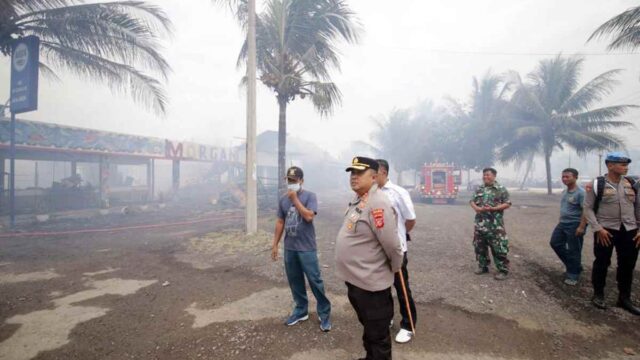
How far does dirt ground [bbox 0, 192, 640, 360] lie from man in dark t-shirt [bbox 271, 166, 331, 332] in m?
0.24

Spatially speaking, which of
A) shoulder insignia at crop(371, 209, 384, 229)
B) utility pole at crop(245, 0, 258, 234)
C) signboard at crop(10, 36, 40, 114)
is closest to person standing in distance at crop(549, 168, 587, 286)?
shoulder insignia at crop(371, 209, 384, 229)

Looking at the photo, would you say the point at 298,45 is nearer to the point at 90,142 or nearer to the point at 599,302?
the point at 599,302

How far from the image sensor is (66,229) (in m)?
10.4

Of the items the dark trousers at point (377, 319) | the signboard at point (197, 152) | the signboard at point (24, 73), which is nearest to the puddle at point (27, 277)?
the dark trousers at point (377, 319)

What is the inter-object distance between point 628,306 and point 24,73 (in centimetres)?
1535

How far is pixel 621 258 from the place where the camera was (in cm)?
385

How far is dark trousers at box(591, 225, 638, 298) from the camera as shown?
12.3 feet

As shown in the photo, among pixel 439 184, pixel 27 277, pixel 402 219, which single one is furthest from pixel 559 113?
pixel 27 277

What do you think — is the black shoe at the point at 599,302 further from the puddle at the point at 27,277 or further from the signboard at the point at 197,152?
the signboard at the point at 197,152

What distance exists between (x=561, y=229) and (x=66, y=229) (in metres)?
14.1

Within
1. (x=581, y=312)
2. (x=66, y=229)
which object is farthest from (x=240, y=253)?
(x=66, y=229)

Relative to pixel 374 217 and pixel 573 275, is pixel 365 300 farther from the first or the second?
pixel 573 275

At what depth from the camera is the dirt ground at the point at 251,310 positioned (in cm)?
308

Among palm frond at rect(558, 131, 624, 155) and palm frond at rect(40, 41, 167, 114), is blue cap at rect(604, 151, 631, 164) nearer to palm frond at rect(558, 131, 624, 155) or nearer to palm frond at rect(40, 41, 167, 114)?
palm frond at rect(40, 41, 167, 114)
